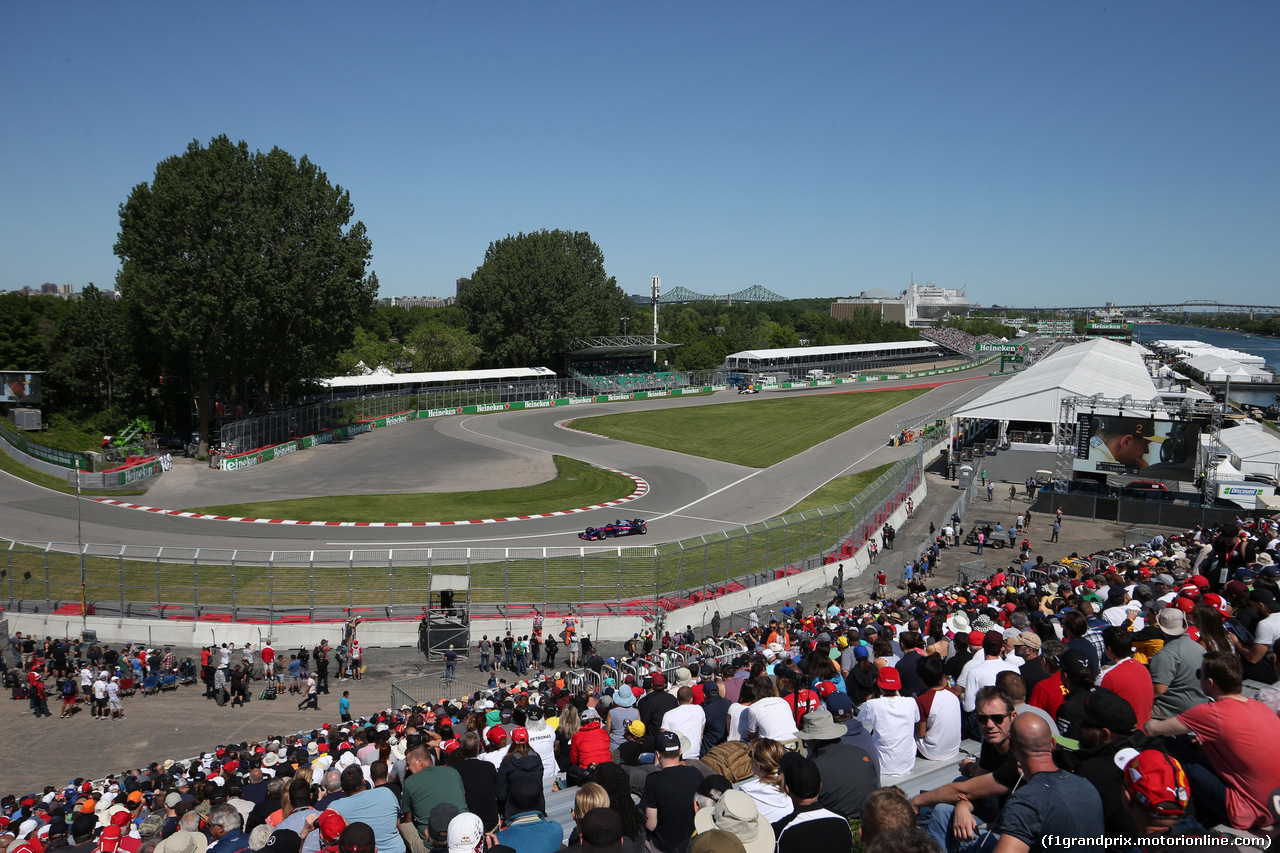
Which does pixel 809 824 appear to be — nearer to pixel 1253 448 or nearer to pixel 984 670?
pixel 984 670

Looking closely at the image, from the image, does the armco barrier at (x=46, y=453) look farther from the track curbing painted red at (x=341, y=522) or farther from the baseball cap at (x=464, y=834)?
the baseball cap at (x=464, y=834)

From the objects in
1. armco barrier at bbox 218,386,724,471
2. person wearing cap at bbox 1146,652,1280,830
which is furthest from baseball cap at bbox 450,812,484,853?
armco barrier at bbox 218,386,724,471

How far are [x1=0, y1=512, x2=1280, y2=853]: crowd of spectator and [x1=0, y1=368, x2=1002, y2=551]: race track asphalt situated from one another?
22.7m

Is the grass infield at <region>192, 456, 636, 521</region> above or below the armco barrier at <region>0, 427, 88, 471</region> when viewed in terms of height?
below

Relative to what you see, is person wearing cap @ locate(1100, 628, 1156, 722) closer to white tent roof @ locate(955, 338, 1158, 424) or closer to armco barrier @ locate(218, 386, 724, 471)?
white tent roof @ locate(955, 338, 1158, 424)

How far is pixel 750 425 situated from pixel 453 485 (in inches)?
1242

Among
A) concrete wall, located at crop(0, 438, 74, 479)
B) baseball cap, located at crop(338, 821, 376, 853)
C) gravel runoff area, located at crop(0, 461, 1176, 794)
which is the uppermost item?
baseball cap, located at crop(338, 821, 376, 853)

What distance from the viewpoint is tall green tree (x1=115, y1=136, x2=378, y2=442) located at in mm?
52125

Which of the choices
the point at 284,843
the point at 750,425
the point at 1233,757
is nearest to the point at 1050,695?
the point at 1233,757

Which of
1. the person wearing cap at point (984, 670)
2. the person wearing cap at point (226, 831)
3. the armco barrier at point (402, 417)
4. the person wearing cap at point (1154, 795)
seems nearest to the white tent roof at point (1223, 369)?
the armco barrier at point (402, 417)

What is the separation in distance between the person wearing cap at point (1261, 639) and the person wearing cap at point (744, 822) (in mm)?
5563

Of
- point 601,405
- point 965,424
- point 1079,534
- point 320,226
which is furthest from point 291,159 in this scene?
point 1079,534

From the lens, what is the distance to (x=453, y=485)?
46750 mm

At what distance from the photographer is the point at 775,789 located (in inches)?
236
